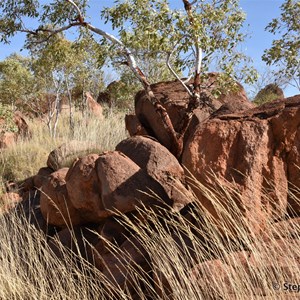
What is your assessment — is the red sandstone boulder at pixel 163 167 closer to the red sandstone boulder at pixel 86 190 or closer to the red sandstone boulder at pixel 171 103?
the red sandstone boulder at pixel 86 190

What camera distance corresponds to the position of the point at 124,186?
5.24 metres

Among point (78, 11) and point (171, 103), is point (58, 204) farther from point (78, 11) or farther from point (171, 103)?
point (78, 11)

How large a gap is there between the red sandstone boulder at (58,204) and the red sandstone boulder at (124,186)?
0.83 metres

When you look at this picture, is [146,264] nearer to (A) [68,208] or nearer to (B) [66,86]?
(A) [68,208]

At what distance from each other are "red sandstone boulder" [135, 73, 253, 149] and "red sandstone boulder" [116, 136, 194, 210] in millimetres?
2030

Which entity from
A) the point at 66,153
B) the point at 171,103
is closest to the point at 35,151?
the point at 66,153

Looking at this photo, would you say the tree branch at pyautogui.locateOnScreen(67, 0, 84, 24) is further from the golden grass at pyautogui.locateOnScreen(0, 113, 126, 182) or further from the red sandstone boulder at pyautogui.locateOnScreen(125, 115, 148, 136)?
the golden grass at pyautogui.locateOnScreen(0, 113, 126, 182)

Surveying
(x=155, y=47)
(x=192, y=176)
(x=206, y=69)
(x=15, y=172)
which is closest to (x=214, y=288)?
(x=192, y=176)

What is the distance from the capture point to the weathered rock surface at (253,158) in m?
3.97

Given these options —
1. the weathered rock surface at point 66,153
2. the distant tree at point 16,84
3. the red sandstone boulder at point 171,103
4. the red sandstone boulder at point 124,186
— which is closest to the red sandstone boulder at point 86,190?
the red sandstone boulder at point 124,186

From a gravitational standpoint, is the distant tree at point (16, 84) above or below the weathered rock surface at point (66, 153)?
above

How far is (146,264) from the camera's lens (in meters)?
4.64

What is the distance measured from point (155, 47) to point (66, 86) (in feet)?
34.9

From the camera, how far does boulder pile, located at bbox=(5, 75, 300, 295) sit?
3916 mm
